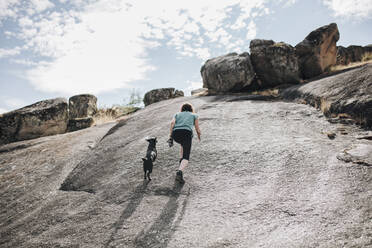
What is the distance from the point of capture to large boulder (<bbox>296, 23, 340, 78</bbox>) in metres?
13.3

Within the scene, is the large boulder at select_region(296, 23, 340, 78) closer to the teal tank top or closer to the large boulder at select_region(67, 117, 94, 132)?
the teal tank top

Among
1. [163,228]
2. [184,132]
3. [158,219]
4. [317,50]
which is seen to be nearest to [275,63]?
[317,50]

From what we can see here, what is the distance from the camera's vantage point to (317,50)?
13.3 meters

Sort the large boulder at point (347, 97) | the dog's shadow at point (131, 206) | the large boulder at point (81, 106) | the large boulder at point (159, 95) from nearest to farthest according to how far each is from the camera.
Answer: the dog's shadow at point (131, 206) → the large boulder at point (347, 97) → the large boulder at point (81, 106) → the large boulder at point (159, 95)

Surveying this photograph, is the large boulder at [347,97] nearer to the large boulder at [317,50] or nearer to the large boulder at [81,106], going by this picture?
the large boulder at [317,50]

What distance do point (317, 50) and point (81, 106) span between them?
14.3m

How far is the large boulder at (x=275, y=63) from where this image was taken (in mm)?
12758

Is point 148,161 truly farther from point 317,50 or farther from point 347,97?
point 317,50

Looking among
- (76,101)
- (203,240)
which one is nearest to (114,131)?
(76,101)

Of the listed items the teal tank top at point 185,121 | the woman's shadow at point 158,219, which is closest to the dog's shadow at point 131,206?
the woman's shadow at point 158,219

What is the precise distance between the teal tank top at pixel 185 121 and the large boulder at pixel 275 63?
906 cm

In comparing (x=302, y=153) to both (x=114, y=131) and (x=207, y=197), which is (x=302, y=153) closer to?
(x=207, y=197)

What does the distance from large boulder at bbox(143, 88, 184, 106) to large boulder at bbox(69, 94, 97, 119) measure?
3520 mm

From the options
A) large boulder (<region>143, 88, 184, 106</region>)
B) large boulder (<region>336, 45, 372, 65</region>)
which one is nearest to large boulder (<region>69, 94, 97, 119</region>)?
large boulder (<region>143, 88, 184, 106</region>)
